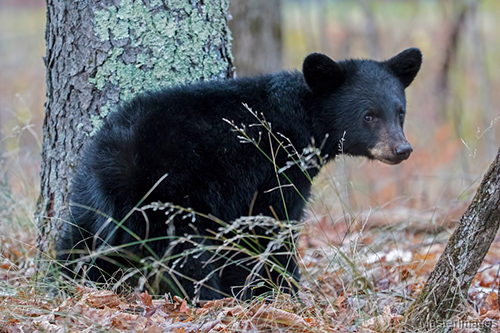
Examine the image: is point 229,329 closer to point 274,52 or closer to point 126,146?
point 126,146

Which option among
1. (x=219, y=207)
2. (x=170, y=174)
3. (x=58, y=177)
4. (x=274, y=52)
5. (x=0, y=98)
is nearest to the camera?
(x=170, y=174)

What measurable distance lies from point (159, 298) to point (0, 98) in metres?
18.2

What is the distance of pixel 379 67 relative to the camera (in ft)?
15.0

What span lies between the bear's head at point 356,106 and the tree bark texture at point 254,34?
3.20 metres

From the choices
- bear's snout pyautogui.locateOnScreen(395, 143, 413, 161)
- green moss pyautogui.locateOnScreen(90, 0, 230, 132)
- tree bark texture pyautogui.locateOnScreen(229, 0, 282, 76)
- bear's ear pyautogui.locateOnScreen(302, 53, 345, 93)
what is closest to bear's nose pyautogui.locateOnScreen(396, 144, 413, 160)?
bear's snout pyautogui.locateOnScreen(395, 143, 413, 161)

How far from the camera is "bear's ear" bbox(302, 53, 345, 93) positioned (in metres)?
4.17

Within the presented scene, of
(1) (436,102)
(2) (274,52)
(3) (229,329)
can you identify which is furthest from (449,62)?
(3) (229,329)

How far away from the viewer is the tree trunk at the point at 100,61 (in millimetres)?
3975

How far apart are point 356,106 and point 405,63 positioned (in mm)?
674

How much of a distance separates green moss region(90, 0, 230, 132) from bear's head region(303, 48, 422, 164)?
85 cm

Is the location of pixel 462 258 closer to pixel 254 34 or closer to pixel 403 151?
pixel 403 151

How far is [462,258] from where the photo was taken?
2.87 meters

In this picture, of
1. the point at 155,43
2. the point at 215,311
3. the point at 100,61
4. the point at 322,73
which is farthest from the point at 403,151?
the point at 100,61

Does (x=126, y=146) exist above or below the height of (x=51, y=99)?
below
